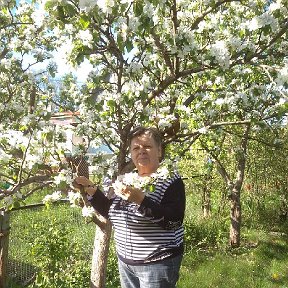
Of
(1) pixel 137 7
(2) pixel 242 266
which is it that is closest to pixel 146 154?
(1) pixel 137 7

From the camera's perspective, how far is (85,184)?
2535 millimetres

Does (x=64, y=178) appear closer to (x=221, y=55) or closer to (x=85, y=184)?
(x=85, y=184)

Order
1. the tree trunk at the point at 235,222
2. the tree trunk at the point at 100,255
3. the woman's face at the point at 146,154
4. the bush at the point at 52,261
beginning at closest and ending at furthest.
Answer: the woman's face at the point at 146,154
the tree trunk at the point at 100,255
the bush at the point at 52,261
the tree trunk at the point at 235,222

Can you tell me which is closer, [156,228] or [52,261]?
[156,228]

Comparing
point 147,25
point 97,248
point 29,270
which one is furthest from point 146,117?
point 29,270

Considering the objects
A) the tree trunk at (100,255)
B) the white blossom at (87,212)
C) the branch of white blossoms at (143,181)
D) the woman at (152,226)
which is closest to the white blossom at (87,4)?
the woman at (152,226)

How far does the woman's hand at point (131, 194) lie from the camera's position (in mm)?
2064

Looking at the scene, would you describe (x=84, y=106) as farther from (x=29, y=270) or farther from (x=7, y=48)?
(x=29, y=270)

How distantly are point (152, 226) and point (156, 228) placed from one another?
0.03m

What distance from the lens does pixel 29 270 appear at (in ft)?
19.9

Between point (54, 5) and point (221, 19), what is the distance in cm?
284

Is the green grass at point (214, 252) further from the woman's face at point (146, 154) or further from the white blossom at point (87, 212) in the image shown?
the woman's face at point (146, 154)

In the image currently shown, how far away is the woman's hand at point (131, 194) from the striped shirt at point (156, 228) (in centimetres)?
15

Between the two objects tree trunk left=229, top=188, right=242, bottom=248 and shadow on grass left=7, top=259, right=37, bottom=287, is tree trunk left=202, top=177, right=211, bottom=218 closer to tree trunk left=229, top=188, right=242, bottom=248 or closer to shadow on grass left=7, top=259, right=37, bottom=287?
tree trunk left=229, top=188, right=242, bottom=248
